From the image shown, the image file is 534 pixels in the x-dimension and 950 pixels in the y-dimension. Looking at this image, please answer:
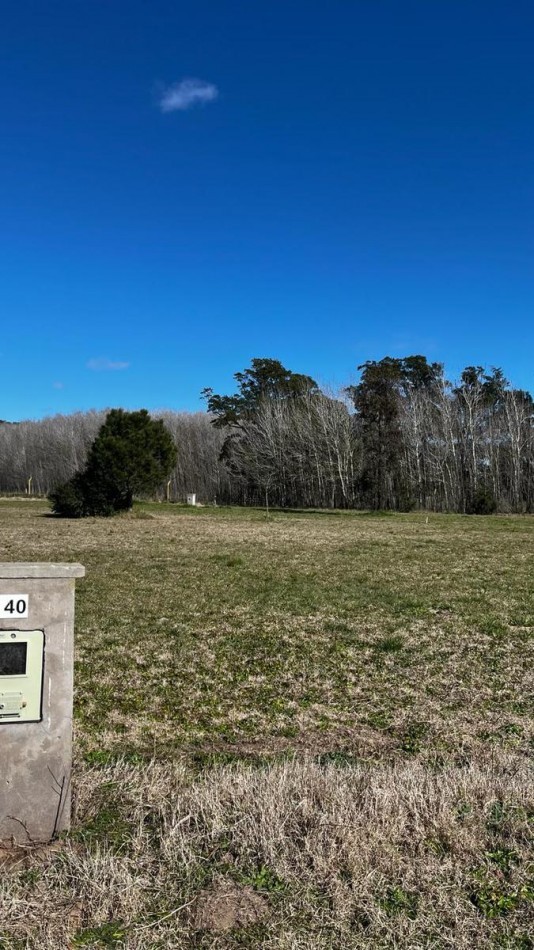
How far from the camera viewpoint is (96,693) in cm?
548

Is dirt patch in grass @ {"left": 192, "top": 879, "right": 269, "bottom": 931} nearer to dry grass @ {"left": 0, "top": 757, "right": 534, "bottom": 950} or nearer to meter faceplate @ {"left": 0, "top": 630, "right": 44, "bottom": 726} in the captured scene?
dry grass @ {"left": 0, "top": 757, "right": 534, "bottom": 950}

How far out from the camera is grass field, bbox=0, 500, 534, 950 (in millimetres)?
2209

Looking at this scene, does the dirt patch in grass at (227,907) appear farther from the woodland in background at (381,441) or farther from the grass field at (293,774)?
the woodland in background at (381,441)

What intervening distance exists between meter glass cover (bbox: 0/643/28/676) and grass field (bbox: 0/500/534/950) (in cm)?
67

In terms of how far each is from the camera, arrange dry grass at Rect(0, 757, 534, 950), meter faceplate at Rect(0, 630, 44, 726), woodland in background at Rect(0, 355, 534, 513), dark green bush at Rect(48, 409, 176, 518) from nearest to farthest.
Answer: dry grass at Rect(0, 757, 534, 950) → meter faceplate at Rect(0, 630, 44, 726) → dark green bush at Rect(48, 409, 176, 518) → woodland in background at Rect(0, 355, 534, 513)

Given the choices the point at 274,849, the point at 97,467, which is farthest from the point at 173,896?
the point at 97,467

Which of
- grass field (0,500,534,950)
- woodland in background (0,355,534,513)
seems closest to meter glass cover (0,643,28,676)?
grass field (0,500,534,950)

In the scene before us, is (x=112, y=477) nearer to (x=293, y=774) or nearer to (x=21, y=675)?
(x=293, y=774)

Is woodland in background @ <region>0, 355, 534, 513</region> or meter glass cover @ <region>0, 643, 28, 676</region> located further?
woodland in background @ <region>0, 355, 534, 513</region>

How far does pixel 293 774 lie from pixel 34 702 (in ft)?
4.37

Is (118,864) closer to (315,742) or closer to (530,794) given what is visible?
(530,794)

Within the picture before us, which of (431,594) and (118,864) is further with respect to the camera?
(431,594)

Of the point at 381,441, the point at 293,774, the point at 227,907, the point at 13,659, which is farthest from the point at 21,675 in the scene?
the point at 381,441

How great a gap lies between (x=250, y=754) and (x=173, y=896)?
1.98 meters
